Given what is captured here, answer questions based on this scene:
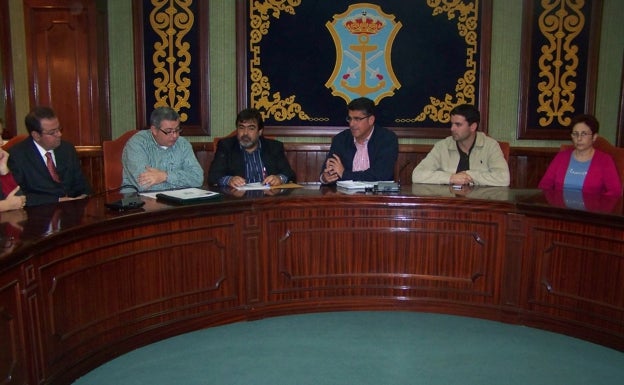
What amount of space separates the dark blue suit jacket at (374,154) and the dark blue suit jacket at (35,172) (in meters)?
1.62

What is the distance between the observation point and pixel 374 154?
12.4ft

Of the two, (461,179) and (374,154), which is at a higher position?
(374,154)

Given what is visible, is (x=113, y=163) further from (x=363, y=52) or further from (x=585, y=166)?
(x=585, y=166)

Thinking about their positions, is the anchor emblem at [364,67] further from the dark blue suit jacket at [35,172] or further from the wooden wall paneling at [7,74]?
the wooden wall paneling at [7,74]

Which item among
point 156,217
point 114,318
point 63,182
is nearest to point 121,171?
point 63,182

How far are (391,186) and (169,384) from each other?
1639 millimetres

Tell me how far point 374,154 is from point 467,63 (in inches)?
58.9

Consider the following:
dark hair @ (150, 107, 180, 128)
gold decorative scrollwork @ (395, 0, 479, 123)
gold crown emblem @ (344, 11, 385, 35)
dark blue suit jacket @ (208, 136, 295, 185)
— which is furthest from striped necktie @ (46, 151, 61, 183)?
gold decorative scrollwork @ (395, 0, 479, 123)

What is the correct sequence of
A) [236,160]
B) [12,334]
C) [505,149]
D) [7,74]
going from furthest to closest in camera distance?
[7,74], [505,149], [236,160], [12,334]

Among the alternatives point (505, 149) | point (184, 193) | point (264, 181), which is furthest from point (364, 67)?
point (184, 193)

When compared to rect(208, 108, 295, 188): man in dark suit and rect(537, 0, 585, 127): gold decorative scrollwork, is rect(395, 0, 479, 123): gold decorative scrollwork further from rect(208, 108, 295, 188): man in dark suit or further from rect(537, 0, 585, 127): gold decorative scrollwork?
rect(208, 108, 295, 188): man in dark suit

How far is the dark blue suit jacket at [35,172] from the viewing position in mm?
2967

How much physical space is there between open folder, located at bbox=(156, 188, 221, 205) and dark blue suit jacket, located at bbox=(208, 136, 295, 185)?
58cm

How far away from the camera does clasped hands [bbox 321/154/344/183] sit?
11.9 ft
